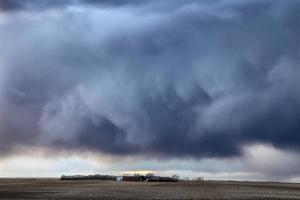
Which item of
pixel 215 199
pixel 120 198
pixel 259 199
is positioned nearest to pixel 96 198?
pixel 120 198

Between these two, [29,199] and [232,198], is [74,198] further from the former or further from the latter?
[232,198]

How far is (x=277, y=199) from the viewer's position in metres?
93.8

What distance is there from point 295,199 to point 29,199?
133ft

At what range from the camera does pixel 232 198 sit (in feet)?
311

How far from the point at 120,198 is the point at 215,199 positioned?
14.1m

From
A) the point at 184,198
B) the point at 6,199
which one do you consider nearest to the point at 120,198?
the point at 184,198

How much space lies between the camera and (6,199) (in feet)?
295

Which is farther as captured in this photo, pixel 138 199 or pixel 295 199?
pixel 295 199

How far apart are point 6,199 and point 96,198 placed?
13.1 metres

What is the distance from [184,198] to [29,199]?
23.3 metres

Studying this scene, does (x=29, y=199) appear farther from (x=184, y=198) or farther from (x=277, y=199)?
(x=277, y=199)

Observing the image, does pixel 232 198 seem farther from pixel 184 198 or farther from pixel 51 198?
pixel 51 198

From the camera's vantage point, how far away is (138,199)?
294 ft

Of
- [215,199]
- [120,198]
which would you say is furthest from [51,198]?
[215,199]
